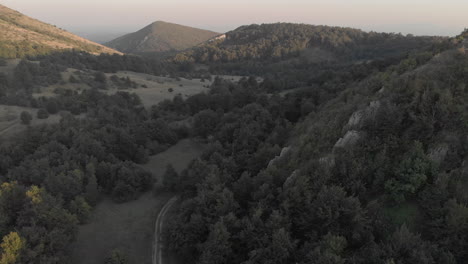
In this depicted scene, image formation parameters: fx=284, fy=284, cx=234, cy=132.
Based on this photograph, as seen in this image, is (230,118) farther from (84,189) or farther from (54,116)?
(54,116)

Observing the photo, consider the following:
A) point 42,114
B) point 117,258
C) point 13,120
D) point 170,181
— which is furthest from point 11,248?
point 13,120

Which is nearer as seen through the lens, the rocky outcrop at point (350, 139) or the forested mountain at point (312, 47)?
the rocky outcrop at point (350, 139)

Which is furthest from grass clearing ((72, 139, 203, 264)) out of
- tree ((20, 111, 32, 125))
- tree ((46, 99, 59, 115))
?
tree ((46, 99, 59, 115))

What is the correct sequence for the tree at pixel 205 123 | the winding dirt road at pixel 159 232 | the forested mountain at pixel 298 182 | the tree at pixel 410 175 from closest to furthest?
the forested mountain at pixel 298 182, the tree at pixel 410 175, the winding dirt road at pixel 159 232, the tree at pixel 205 123

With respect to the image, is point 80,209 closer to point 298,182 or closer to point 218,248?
point 218,248

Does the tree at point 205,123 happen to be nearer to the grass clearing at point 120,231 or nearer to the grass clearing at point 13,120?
the grass clearing at point 120,231

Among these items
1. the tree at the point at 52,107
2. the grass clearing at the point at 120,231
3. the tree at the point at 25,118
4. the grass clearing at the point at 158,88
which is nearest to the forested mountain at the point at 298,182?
the grass clearing at the point at 120,231
